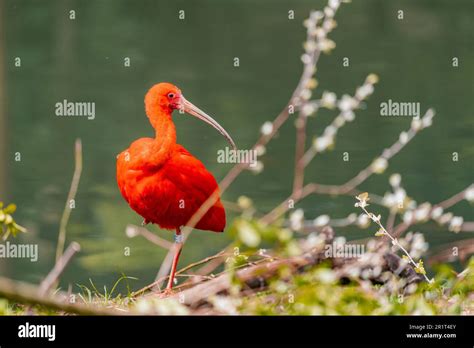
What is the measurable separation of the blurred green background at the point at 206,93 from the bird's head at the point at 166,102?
0.17m

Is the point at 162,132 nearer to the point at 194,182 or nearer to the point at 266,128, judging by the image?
the point at 194,182

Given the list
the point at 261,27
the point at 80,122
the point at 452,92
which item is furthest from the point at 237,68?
the point at 452,92

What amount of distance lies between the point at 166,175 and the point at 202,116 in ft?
1.19

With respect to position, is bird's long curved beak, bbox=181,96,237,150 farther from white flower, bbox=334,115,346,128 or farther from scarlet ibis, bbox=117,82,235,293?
white flower, bbox=334,115,346,128

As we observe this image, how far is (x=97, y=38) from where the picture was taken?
13.8ft

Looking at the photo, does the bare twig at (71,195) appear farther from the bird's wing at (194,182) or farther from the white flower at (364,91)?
the white flower at (364,91)

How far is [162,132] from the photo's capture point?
12.5 ft

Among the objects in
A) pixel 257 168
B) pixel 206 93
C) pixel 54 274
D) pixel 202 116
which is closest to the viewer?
pixel 54 274

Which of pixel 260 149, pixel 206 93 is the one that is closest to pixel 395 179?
pixel 260 149

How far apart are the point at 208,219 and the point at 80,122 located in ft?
2.70

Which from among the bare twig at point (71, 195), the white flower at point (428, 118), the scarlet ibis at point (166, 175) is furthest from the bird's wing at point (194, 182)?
the white flower at point (428, 118)
